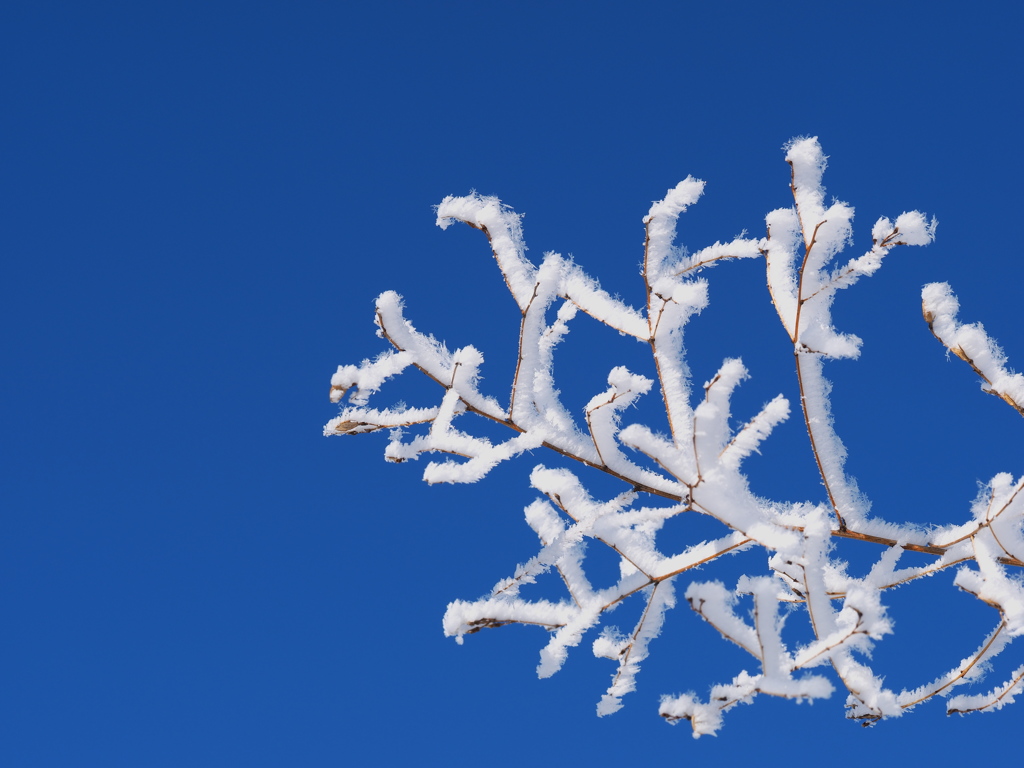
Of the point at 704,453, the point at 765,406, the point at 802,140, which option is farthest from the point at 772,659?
the point at 802,140

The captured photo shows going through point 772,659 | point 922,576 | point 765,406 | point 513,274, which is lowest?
Answer: point 772,659

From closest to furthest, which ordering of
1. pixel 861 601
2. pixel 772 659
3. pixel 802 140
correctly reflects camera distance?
pixel 861 601 < pixel 772 659 < pixel 802 140

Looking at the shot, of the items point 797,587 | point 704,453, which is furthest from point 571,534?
point 797,587

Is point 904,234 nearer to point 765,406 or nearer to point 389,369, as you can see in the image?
point 765,406

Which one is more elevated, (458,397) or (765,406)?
(458,397)

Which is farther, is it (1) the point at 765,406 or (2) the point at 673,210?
(2) the point at 673,210

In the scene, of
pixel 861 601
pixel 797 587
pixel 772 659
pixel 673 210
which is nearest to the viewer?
pixel 861 601

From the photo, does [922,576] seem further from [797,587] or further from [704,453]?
[704,453]

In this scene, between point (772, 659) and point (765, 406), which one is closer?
point (772, 659)

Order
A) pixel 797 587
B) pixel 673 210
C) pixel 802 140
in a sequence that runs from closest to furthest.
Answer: pixel 802 140 → pixel 673 210 → pixel 797 587
